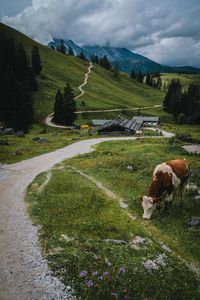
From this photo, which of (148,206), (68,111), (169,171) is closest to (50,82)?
(68,111)

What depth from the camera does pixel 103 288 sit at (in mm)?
11656

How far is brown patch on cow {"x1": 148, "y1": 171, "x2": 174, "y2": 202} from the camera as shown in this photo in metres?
20.8

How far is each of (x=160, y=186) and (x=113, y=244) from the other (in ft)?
21.7

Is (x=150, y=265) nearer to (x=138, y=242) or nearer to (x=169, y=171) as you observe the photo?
(x=138, y=242)

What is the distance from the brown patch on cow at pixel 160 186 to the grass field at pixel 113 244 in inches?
53.0

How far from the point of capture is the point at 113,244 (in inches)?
620

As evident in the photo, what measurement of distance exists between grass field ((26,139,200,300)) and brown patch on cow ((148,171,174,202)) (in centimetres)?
135

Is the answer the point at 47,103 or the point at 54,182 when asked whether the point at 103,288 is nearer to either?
the point at 54,182

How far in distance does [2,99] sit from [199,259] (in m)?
89.2

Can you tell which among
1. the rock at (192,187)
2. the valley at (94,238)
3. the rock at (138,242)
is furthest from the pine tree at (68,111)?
the rock at (138,242)

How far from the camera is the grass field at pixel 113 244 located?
1220 centimetres

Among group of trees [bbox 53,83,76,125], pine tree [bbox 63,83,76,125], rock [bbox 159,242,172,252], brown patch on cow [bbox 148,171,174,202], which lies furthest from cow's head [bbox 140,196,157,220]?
pine tree [bbox 63,83,76,125]

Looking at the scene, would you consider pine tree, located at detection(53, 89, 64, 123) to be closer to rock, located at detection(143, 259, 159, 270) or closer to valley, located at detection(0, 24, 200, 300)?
valley, located at detection(0, 24, 200, 300)

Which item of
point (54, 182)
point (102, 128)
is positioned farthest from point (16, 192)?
point (102, 128)
